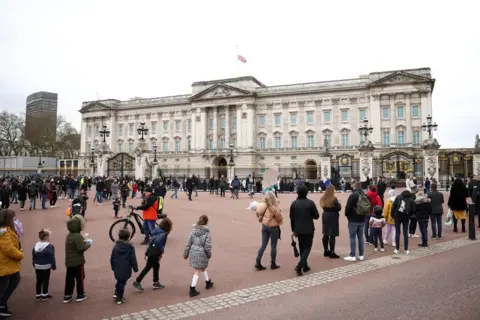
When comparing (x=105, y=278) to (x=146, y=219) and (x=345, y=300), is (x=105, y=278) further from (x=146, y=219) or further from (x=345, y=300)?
(x=345, y=300)

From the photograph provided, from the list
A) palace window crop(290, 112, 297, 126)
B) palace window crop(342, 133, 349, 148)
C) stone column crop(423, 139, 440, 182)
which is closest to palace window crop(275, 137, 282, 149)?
palace window crop(290, 112, 297, 126)

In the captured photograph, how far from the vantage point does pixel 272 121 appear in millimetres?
59656

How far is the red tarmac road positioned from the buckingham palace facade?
3971 centimetres

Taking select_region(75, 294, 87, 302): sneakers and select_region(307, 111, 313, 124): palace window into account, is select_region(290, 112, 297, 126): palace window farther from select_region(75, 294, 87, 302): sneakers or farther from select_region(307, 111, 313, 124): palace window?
select_region(75, 294, 87, 302): sneakers

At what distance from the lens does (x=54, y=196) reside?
19531 millimetres

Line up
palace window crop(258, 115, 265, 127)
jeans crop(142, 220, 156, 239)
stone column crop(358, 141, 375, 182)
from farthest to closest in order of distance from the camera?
palace window crop(258, 115, 265, 127), stone column crop(358, 141, 375, 182), jeans crop(142, 220, 156, 239)

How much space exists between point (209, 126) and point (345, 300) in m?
58.9

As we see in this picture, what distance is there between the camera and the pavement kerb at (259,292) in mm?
5293

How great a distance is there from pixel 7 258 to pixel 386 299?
6.21 metres

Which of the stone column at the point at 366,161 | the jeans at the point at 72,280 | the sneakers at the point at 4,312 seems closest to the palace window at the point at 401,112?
the stone column at the point at 366,161

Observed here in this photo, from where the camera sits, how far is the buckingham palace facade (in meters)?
50.6

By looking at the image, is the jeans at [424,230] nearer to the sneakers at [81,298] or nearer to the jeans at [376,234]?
the jeans at [376,234]

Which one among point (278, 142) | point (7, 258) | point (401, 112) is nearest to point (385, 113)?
point (401, 112)

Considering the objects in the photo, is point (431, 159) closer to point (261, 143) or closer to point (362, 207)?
point (362, 207)
